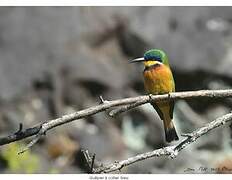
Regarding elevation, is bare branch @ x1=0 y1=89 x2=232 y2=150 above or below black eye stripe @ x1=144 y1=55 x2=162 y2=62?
below

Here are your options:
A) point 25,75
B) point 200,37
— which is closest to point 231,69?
point 200,37

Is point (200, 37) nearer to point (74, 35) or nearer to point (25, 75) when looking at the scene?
point (74, 35)

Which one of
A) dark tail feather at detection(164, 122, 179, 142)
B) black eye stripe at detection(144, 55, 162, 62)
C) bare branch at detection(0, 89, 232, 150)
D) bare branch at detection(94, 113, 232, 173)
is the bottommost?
dark tail feather at detection(164, 122, 179, 142)

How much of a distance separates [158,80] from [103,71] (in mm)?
863

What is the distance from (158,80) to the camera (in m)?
2.44

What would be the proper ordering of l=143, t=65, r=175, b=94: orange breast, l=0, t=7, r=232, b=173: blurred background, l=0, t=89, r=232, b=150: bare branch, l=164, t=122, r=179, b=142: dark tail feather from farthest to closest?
l=0, t=7, r=232, b=173: blurred background < l=164, t=122, r=179, b=142: dark tail feather < l=143, t=65, r=175, b=94: orange breast < l=0, t=89, r=232, b=150: bare branch

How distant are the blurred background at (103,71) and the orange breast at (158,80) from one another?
1.57 ft

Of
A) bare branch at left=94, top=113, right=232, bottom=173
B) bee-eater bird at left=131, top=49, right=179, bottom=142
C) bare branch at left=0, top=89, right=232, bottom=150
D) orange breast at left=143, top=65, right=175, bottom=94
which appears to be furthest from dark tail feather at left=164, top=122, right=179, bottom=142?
bare branch at left=94, top=113, right=232, bottom=173

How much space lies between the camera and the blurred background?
9.97 ft

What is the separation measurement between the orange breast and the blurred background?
0.48m

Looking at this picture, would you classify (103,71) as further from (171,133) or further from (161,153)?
(161,153)

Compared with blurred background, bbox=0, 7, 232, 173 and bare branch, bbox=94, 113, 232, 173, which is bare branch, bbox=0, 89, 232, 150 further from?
blurred background, bbox=0, 7, 232, 173

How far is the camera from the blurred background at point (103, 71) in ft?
9.97

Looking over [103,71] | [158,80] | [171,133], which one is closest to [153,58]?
[158,80]
